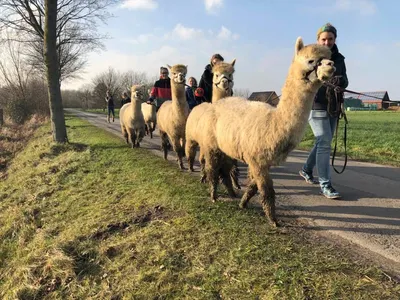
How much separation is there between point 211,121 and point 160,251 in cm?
211

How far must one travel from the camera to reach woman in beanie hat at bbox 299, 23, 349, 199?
4.49 meters

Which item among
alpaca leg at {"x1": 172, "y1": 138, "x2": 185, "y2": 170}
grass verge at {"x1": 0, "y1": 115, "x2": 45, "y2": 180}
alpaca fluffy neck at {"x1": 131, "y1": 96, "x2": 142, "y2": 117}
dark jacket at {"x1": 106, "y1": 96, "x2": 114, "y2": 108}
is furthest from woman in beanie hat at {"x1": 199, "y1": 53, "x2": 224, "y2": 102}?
dark jacket at {"x1": 106, "y1": 96, "x2": 114, "y2": 108}

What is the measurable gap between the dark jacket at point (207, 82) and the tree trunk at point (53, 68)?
243 inches

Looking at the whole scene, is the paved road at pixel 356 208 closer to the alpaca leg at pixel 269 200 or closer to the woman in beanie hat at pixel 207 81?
the alpaca leg at pixel 269 200

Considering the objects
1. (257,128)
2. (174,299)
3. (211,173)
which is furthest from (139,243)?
(257,128)

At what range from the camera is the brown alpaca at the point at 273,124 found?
3.45m

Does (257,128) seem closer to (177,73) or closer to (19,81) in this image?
(177,73)

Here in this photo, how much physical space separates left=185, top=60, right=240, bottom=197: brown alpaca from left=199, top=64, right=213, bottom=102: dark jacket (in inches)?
51.6

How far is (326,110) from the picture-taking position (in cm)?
484

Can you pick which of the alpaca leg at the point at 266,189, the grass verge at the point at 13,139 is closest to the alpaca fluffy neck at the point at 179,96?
the alpaca leg at the point at 266,189

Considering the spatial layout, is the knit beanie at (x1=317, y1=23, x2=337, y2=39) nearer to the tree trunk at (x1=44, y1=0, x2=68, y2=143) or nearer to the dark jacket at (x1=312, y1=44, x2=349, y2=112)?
the dark jacket at (x1=312, y1=44, x2=349, y2=112)

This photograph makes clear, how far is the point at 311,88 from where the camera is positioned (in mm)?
3518

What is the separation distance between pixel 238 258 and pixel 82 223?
2971mm

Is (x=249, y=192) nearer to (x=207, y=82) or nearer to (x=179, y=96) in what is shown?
(x=179, y=96)
